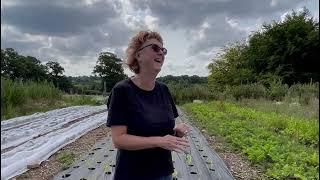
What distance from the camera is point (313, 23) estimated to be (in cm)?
2728

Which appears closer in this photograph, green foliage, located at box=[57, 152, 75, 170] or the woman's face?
the woman's face

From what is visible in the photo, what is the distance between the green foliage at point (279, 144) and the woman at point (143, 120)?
3.23m

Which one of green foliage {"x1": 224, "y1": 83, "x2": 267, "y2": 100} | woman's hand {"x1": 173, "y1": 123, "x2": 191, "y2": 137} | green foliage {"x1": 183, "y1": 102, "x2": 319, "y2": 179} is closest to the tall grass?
green foliage {"x1": 224, "y1": 83, "x2": 267, "y2": 100}

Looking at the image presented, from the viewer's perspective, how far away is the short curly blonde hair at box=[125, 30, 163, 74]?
2012 millimetres

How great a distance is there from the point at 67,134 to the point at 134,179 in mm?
7166

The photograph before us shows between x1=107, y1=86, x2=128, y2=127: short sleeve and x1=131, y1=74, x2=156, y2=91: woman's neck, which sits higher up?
x1=131, y1=74, x2=156, y2=91: woman's neck

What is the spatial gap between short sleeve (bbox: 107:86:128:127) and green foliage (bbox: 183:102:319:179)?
3.41 m

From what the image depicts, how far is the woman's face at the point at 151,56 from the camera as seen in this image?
197 centimetres

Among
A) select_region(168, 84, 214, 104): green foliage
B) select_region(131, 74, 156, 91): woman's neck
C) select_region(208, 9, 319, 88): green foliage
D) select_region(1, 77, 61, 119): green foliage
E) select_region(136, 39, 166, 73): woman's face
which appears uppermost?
select_region(208, 9, 319, 88): green foliage

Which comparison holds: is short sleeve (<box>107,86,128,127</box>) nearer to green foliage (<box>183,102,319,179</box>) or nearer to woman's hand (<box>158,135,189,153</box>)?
woman's hand (<box>158,135,189,153</box>)

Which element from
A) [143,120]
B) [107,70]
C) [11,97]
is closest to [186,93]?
[107,70]

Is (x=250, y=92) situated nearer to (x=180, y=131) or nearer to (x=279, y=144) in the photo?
(x=279, y=144)

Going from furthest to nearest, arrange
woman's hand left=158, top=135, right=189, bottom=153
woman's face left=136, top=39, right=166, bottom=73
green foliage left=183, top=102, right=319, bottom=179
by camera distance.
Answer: green foliage left=183, top=102, right=319, bottom=179, woman's face left=136, top=39, right=166, bottom=73, woman's hand left=158, top=135, right=189, bottom=153

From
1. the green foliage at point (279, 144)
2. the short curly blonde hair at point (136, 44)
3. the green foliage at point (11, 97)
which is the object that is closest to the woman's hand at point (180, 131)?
the short curly blonde hair at point (136, 44)
